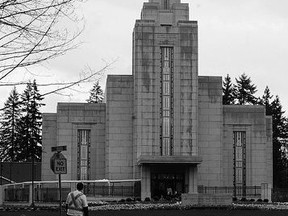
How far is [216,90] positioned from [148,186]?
1152cm

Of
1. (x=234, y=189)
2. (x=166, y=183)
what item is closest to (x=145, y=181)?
(x=166, y=183)

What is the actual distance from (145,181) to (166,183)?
235 cm

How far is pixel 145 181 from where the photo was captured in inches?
2440

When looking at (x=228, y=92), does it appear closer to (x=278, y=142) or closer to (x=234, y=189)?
(x=278, y=142)

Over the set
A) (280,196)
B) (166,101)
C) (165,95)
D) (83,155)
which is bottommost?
(280,196)

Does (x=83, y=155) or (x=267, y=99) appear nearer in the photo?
(x=83, y=155)

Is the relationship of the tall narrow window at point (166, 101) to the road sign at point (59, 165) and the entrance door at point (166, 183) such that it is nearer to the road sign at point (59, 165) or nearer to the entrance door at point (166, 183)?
the entrance door at point (166, 183)

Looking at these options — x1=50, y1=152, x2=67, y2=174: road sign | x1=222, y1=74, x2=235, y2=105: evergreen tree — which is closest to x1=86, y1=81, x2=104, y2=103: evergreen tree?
x1=222, y1=74, x2=235, y2=105: evergreen tree

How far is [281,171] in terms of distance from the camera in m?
95.7

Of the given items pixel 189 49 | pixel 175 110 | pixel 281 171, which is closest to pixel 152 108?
pixel 175 110

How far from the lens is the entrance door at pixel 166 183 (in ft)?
207

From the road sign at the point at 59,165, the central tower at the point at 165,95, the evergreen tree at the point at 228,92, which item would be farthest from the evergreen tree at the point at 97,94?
the road sign at the point at 59,165

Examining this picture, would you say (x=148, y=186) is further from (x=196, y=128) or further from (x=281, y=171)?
(x=281, y=171)

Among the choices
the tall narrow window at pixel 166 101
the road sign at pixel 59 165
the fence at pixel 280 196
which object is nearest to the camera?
the road sign at pixel 59 165
